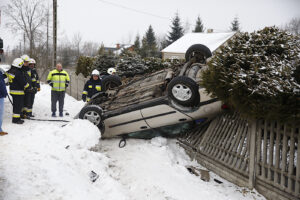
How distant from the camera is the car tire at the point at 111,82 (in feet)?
25.2

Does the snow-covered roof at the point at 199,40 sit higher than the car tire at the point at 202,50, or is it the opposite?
the snow-covered roof at the point at 199,40

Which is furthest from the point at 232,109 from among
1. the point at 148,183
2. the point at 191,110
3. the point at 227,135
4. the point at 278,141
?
the point at 148,183

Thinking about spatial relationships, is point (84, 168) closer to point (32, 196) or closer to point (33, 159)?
point (33, 159)

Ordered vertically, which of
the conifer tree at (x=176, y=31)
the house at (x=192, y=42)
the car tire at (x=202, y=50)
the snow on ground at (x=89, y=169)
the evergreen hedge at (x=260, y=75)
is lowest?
the snow on ground at (x=89, y=169)

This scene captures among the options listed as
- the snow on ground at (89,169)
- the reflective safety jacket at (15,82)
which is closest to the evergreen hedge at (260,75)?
the snow on ground at (89,169)

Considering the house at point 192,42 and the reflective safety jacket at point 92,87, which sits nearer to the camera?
the reflective safety jacket at point 92,87

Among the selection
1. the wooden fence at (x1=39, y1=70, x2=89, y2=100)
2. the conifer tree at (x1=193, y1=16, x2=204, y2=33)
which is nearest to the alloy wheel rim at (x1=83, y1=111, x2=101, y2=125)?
the wooden fence at (x1=39, y1=70, x2=89, y2=100)

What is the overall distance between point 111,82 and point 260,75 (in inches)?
201

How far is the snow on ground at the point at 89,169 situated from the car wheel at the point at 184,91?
1.05 metres

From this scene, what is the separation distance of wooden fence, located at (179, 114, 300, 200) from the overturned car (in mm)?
396

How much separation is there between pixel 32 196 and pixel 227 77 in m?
3.28

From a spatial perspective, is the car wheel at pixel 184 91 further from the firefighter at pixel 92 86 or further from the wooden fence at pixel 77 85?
the wooden fence at pixel 77 85

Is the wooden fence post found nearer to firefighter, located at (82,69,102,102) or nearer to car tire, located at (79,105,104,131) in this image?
car tire, located at (79,105,104,131)

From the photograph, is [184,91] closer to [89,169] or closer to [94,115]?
[94,115]
